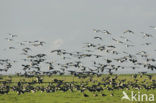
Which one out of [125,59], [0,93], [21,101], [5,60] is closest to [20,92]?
[0,93]

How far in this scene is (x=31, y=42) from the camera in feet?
141

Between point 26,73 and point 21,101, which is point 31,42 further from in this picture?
point 26,73

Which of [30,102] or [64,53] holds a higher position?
[64,53]

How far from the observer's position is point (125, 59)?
53.2 metres

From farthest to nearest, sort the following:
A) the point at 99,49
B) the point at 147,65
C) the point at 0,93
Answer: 1. the point at 0,93
2. the point at 147,65
3. the point at 99,49

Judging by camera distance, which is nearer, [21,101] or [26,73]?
→ [21,101]

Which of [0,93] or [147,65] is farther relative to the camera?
[0,93]

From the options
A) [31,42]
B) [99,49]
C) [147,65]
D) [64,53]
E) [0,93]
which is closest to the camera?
[31,42]

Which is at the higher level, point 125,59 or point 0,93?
point 125,59

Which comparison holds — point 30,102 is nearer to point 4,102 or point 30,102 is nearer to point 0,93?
point 4,102

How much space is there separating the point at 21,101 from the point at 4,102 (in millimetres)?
2652

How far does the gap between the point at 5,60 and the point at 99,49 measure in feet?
67.8

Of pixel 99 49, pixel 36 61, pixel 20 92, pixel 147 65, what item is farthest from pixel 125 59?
pixel 20 92

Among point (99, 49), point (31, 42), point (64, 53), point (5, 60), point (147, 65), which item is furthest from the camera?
point (5, 60)
